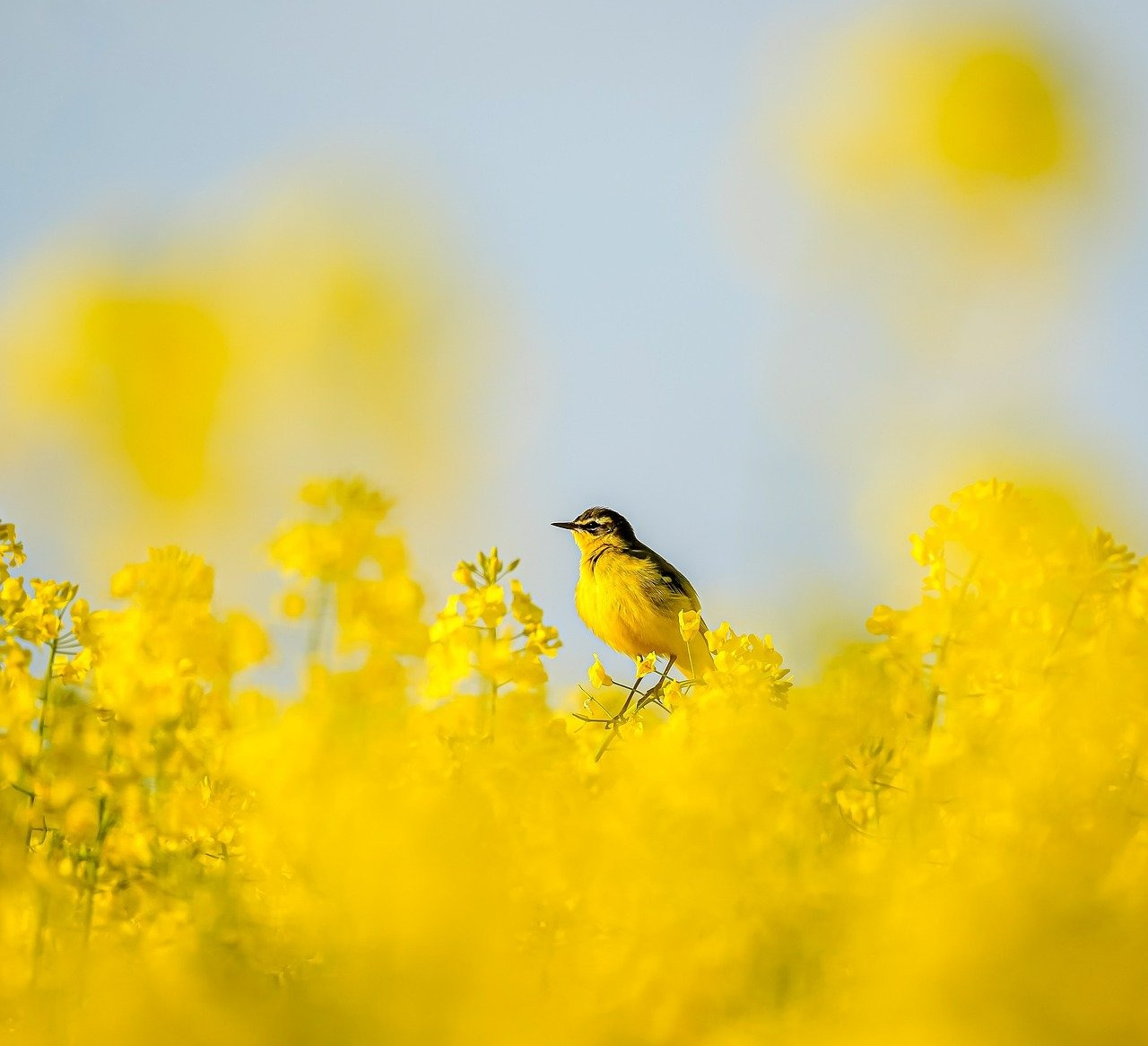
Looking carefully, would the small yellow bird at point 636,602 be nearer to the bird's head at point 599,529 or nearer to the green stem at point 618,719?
the bird's head at point 599,529

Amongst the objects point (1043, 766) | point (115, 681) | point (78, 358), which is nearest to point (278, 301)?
point (78, 358)

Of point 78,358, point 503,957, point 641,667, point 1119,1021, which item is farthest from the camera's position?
point 78,358

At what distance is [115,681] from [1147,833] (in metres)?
1.91

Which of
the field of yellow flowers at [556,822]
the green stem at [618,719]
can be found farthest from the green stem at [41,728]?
the green stem at [618,719]

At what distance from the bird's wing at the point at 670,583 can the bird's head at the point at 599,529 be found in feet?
0.33

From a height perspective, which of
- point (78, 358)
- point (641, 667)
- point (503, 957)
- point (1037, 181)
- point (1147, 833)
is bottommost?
point (503, 957)

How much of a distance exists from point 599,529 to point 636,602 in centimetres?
64

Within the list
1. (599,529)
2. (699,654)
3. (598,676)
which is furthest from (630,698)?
(599,529)

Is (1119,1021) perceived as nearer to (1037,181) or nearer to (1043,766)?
(1043,766)

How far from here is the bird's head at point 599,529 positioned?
5.36 meters

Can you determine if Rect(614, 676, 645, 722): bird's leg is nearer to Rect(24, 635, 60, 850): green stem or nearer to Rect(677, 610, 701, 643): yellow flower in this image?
Rect(677, 610, 701, 643): yellow flower

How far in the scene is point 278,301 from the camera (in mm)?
7680

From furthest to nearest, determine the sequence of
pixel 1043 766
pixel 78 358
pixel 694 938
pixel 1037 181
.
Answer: pixel 1037 181 → pixel 78 358 → pixel 1043 766 → pixel 694 938

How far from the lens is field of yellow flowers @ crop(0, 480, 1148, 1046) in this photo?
173 cm
